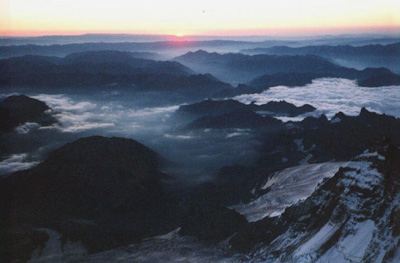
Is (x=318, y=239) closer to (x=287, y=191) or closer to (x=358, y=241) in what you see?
(x=358, y=241)

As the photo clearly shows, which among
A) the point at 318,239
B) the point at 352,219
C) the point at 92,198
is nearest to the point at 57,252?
the point at 92,198

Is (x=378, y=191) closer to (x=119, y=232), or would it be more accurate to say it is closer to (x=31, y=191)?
(x=119, y=232)

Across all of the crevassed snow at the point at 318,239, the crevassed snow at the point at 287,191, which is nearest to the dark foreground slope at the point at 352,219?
the crevassed snow at the point at 318,239

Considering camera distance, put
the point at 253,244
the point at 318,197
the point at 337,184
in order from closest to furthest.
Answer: the point at 337,184, the point at 318,197, the point at 253,244

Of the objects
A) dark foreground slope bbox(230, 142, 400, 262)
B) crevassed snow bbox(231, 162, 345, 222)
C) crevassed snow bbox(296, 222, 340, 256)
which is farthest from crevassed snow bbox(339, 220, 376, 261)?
crevassed snow bbox(231, 162, 345, 222)

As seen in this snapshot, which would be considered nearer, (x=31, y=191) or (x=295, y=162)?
(x=31, y=191)

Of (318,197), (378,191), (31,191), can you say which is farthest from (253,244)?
(31,191)
